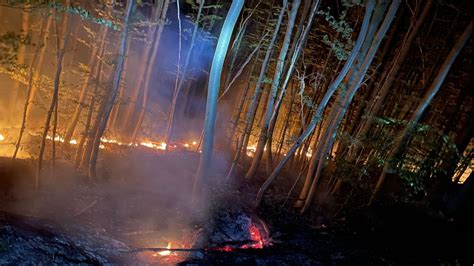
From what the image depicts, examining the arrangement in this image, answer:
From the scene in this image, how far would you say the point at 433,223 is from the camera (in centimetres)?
1013

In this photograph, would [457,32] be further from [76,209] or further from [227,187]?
[76,209]

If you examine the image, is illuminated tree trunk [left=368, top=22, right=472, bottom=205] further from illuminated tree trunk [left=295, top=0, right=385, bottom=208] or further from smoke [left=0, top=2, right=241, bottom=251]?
smoke [left=0, top=2, right=241, bottom=251]

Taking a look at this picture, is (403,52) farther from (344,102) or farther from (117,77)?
(117,77)

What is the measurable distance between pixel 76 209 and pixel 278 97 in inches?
346

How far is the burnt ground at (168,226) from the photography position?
6.19m

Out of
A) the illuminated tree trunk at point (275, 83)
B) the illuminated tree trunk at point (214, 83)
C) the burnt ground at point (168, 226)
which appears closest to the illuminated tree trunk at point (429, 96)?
the burnt ground at point (168, 226)

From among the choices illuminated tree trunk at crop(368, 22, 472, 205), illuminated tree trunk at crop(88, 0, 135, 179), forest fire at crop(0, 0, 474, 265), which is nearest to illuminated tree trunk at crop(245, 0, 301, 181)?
forest fire at crop(0, 0, 474, 265)

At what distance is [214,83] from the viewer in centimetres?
859

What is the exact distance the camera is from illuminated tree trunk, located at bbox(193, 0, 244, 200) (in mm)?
7777

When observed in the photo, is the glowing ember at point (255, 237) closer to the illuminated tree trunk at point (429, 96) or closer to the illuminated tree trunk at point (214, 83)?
the illuminated tree trunk at point (214, 83)

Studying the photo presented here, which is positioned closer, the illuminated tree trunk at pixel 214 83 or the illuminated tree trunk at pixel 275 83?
→ the illuminated tree trunk at pixel 214 83

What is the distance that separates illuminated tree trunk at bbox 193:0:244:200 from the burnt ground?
137 cm

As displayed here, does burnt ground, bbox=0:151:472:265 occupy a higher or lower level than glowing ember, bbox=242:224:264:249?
higher

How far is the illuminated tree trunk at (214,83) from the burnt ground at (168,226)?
4.49 feet
